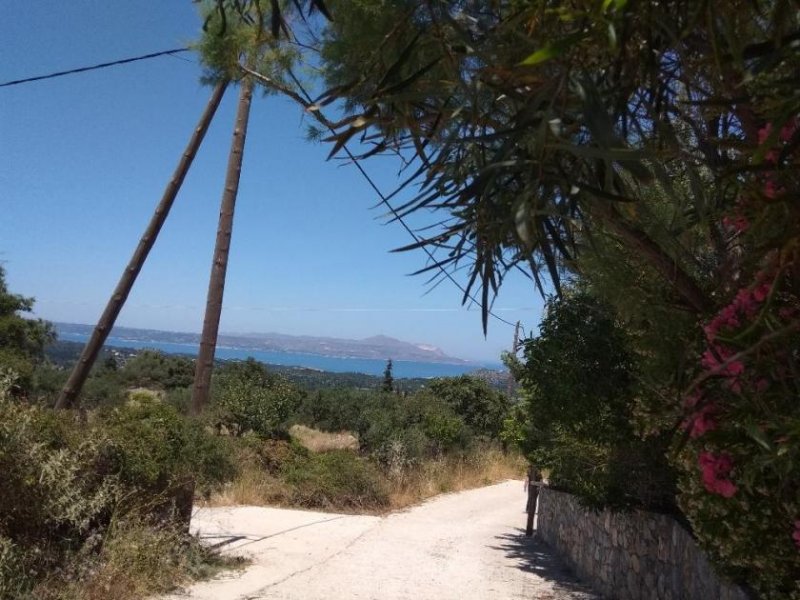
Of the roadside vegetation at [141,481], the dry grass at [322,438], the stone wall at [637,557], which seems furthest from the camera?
the dry grass at [322,438]

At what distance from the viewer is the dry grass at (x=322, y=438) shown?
21.7 m

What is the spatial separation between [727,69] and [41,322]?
22911 millimetres

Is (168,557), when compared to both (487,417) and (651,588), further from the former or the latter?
(487,417)

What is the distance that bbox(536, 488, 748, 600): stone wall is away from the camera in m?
5.62

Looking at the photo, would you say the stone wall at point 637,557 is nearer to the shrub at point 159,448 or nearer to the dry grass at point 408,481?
the shrub at point 159,448

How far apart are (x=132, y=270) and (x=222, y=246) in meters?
1.92

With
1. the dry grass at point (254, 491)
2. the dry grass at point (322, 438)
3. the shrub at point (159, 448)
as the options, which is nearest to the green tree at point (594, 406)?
the shrub at point (159, 448)

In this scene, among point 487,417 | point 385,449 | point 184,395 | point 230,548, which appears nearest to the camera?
point 230,548

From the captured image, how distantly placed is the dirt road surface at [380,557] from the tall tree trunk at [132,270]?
8.22 ft

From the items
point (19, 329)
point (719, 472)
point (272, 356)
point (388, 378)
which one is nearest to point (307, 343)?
point (272, 356)

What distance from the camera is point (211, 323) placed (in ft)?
37.2

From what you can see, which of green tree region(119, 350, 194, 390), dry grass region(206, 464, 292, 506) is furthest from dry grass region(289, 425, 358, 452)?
green tree region(119, 350, 194, 390)

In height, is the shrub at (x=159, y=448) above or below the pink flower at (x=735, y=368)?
below

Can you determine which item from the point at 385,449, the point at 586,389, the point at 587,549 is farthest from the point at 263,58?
the point at 385,449
